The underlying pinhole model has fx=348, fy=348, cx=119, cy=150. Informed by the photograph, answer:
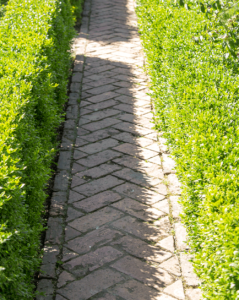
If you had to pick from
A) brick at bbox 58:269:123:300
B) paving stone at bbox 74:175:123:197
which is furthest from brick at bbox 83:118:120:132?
brick at bbox 58:269:123:300

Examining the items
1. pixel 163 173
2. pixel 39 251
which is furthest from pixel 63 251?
pixel 163 173

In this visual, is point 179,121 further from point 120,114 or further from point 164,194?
point 120,114

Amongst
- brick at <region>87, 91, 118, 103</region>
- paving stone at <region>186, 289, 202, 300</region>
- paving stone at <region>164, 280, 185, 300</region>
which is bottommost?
paving stone at <region>164, 280, 185, 300</region>

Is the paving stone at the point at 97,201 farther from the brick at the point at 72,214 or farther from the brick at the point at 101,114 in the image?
the brick at the point at 101,114

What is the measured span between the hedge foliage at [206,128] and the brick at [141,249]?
1.16ft

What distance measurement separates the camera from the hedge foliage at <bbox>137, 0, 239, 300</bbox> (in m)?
2.25

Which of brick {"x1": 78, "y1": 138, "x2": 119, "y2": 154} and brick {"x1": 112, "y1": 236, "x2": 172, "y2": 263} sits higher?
brick {"x1": 78, "y1": 138, "x2": 119, "y2": 154}

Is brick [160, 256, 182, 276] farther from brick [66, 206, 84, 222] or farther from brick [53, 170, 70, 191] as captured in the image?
brick [53, 170, 70, 191]

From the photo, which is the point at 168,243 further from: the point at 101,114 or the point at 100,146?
the point at 101,114

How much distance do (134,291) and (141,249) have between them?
0.47 metres

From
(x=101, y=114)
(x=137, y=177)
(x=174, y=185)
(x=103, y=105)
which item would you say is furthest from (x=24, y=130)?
(x=103, y=105)

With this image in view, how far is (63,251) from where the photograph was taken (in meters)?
3.32

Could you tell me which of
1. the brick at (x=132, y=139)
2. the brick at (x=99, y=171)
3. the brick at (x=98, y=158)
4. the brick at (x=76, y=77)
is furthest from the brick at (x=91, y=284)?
the brick at (x=76, y=77)

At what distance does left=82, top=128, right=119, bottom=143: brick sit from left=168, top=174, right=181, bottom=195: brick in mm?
1226
